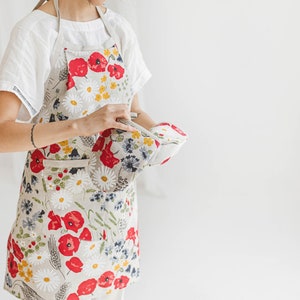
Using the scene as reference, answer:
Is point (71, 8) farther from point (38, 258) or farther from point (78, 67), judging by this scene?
point (38, 258)

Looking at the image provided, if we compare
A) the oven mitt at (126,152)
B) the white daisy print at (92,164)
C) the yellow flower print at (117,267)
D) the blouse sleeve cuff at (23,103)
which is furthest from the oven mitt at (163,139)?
the yellow flower print at (117,267)

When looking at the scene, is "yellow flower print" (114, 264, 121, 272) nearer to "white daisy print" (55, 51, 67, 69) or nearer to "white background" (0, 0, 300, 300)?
"white daisy print" (55, 51, 67, 69)

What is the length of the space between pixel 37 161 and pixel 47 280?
291 millimetres

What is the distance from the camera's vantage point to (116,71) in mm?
1392

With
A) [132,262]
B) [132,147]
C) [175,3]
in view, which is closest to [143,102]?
[175,3]

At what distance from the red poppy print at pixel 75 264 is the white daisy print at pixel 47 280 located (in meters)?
0.04

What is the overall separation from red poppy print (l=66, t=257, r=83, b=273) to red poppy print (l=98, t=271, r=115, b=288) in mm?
69

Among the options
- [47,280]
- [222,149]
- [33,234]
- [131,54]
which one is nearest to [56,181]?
[33,234]

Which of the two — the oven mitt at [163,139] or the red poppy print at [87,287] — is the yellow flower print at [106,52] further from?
the red poppy print at [87,287]

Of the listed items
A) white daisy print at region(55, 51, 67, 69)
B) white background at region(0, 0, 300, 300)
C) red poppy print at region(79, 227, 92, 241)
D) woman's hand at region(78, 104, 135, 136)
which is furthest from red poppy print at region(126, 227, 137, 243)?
white background at region(0, 0, 300, 300)

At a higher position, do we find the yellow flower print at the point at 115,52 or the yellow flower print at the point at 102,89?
the yellow flower print at the point at 115,52

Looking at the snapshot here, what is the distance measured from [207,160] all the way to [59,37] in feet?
3.97

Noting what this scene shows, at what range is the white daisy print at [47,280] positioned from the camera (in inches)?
56.1

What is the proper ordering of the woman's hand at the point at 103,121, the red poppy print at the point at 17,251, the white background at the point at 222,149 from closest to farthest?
the woman's hand at the point at 103,121, the red poppy print at the point at 17,251, the white background at the point at 222,149
